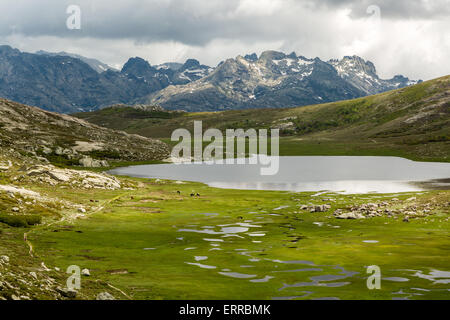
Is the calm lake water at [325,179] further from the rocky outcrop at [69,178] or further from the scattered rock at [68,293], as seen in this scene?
the scattered rock at [68,293]

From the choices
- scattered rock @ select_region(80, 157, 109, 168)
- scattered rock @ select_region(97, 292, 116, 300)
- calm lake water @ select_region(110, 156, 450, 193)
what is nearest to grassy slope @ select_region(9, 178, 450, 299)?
scattered rock @ select_region(97, 292, 116, 300)

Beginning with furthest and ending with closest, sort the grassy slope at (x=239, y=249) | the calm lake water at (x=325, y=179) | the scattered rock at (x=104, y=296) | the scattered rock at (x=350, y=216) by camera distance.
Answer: the calm lake water at (x=325, y=179)
the scattered rock at (x=350, y=216)
the grassy slope at (x=239, y=249)
the scattered rock at (x=104, y=296)

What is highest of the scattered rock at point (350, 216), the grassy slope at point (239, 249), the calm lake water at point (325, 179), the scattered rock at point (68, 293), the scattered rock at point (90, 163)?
the scattered rock at point (90, 163)

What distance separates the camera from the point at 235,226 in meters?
69.4

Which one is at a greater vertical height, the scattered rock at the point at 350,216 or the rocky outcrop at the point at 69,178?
the rocky outcrop at the point at 69,178

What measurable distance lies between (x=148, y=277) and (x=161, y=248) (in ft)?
46.9

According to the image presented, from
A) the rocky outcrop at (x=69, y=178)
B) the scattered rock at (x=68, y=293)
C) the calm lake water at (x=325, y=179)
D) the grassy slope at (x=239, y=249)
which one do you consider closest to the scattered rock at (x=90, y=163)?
the calm lake water at (x=325, y=179)

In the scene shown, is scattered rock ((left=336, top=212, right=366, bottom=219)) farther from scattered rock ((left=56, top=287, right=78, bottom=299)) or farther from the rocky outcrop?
the rocky outcrop

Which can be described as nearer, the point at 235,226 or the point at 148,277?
the point at 148,277

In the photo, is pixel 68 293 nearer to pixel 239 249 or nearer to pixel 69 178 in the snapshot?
pixel 239 249

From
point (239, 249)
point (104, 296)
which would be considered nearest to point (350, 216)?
point (239, 249)
